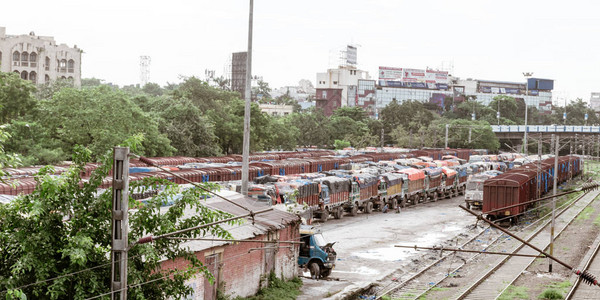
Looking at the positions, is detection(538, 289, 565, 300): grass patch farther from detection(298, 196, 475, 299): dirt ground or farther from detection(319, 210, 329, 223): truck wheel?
detection(319, 210, 329, 223): truck wheel

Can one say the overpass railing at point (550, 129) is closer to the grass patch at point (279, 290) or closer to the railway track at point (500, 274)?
the railway track at point (500, 274)

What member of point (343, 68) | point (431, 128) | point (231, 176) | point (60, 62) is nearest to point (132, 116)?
point (231, 176)

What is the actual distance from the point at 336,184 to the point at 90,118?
17663mm

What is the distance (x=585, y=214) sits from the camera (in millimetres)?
49344

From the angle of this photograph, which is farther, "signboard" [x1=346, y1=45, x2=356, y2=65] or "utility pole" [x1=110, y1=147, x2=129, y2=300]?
"signboard" [x1=346, y1=45, x2=356, y2=65]

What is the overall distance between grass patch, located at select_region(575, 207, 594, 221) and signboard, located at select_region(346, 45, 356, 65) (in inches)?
4975

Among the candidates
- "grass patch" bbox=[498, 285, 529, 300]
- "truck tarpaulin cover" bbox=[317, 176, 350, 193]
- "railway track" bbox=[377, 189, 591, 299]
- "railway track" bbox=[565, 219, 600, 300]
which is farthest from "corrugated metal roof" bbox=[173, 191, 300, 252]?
"truck tarpaulin cover" bbox=[317, 176, 350, 193]

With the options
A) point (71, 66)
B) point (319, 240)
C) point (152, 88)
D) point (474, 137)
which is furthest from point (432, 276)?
point (152, 88)

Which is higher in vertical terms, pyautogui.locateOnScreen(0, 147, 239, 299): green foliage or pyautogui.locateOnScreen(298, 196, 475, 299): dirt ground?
pyautogui.locateOnScreen(0, 147, 239, 299): green foliage

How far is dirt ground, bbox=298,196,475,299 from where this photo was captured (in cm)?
2309

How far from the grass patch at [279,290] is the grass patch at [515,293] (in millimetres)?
6970

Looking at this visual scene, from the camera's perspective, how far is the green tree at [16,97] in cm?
4994

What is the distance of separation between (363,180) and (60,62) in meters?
74.4

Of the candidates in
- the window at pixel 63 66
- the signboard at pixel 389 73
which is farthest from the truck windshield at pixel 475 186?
the signboard at pixel 389 73
